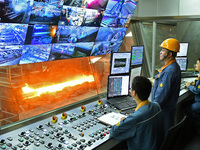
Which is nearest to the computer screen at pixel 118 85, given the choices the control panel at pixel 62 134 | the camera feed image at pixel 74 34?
the control panel at pixel 62 134

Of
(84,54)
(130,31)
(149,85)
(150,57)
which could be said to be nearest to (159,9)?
(130,31)

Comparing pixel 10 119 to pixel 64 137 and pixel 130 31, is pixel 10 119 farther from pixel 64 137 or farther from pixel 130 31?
pixel 130 31

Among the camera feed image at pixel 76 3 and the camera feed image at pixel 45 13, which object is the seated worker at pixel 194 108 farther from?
the camera feed image at pixel 45 13

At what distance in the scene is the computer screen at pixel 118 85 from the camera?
10.2ft

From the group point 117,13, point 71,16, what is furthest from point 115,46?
point 71,16

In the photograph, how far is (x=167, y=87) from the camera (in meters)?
2.64

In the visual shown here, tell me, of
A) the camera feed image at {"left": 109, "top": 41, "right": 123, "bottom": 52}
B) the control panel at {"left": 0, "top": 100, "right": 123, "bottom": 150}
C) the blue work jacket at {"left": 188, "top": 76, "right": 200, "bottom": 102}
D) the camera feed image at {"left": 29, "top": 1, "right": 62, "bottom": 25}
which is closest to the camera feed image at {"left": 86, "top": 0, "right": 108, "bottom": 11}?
the camera feed image at {"left": 29, "top": 1, "right": 62, "bottom": 25}

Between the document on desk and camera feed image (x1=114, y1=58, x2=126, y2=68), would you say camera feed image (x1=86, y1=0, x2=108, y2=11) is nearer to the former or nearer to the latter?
camera feed image (x1=114, y1=58, x2=126, y2=68)

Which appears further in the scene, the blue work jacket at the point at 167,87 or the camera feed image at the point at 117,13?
the camera feed image at the point at 117,13

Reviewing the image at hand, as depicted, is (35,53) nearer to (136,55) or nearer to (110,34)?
(136,55)

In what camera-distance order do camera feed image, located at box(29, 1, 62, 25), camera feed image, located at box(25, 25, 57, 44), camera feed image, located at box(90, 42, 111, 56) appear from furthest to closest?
camera feed image, located at box(90, 42, 111, 56)
camera feed image, located at box(25, 25, 57, 44)
camera feed image, located at box(29, 1, 62, 25)

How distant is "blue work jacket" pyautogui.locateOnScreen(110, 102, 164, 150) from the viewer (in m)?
1.85

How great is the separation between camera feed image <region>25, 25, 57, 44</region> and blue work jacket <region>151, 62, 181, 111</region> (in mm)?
1429

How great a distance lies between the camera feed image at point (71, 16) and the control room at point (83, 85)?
0.02m
